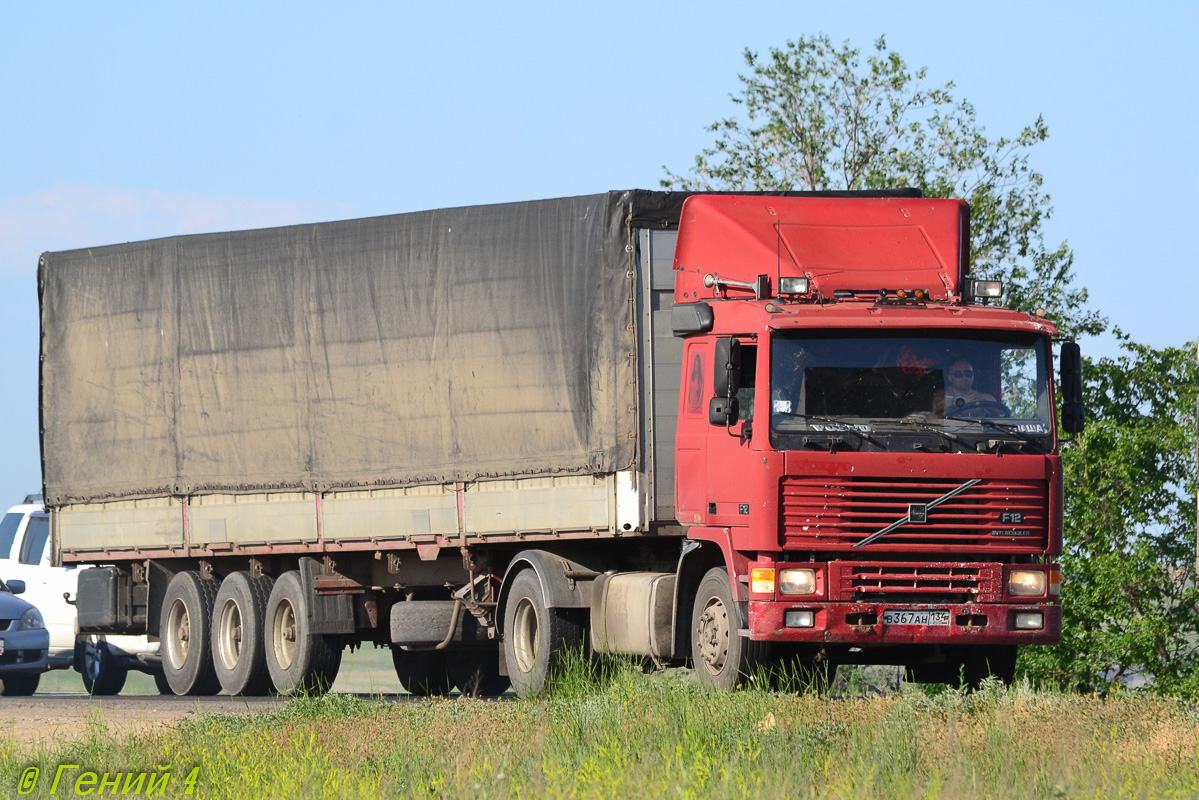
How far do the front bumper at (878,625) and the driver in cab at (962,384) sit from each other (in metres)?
1.41

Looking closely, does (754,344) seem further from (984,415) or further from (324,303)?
(324,303)

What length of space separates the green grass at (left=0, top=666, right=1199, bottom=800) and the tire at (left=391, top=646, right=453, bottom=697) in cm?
732

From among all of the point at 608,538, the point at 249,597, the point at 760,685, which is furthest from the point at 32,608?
the point at 760,685

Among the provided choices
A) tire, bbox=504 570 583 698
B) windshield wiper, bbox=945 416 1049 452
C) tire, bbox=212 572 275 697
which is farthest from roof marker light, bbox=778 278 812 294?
tire, bbox=212 572 275 697

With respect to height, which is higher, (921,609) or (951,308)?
(951,308)

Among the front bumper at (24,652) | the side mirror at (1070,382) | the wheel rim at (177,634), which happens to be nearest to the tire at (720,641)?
the side mirror at (1070,382)

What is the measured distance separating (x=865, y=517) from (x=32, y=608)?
12.6 m

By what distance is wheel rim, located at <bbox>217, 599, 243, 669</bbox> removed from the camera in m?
19.1

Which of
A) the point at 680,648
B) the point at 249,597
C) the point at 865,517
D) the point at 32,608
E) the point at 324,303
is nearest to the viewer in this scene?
the point at 865,517

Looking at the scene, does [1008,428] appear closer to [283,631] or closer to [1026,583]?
[1026,583]

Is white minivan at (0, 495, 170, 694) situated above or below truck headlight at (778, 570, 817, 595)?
below

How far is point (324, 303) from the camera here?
17312 millimetres

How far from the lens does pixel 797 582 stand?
12.3 meters

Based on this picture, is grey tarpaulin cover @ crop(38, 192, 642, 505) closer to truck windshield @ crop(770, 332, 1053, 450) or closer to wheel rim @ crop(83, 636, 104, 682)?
truck windshield @ crop(770, 332, 1053, 450)
